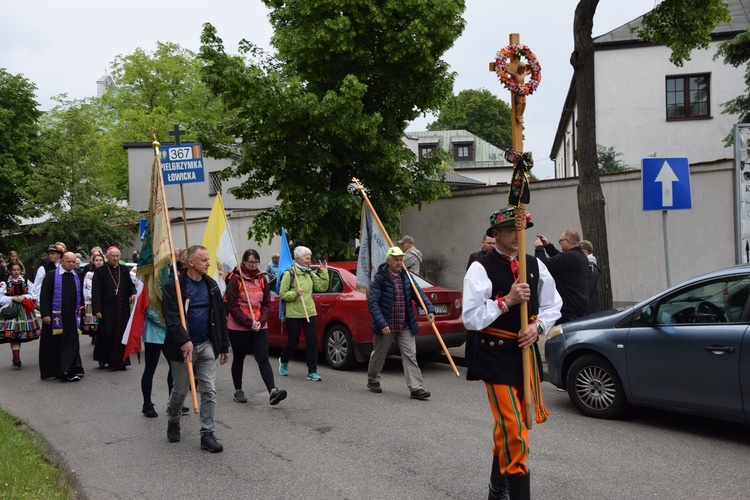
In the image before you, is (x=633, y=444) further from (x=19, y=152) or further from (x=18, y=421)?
(x=19, y=152)

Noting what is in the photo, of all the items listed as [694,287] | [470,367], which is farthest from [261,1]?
[470,367]

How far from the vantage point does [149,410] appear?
27.1 feet

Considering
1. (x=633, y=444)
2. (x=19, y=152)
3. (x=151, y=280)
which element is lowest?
(x=633, y=444)

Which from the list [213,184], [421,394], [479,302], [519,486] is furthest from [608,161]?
[519,486]

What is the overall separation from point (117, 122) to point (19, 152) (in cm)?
896

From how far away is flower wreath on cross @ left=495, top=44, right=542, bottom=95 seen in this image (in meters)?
4.68

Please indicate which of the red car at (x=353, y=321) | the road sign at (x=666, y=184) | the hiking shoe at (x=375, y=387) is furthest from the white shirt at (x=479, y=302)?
the red car at (x=353, y=321)

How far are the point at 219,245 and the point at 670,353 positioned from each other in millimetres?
5683

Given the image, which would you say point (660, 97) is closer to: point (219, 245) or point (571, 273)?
point (571, 273)

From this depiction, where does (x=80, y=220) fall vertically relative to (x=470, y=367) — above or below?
above

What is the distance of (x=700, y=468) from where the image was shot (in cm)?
586

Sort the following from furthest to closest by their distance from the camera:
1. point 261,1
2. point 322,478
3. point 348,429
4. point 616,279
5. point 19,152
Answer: point 19,152
point 261,1
point 616,279
point 348,429
point 322,478

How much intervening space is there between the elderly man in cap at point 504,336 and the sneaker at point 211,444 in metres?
2.87

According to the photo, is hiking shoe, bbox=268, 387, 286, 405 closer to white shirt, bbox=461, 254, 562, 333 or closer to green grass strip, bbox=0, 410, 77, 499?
green grass strip, bbox=0, 410, 77, 499
